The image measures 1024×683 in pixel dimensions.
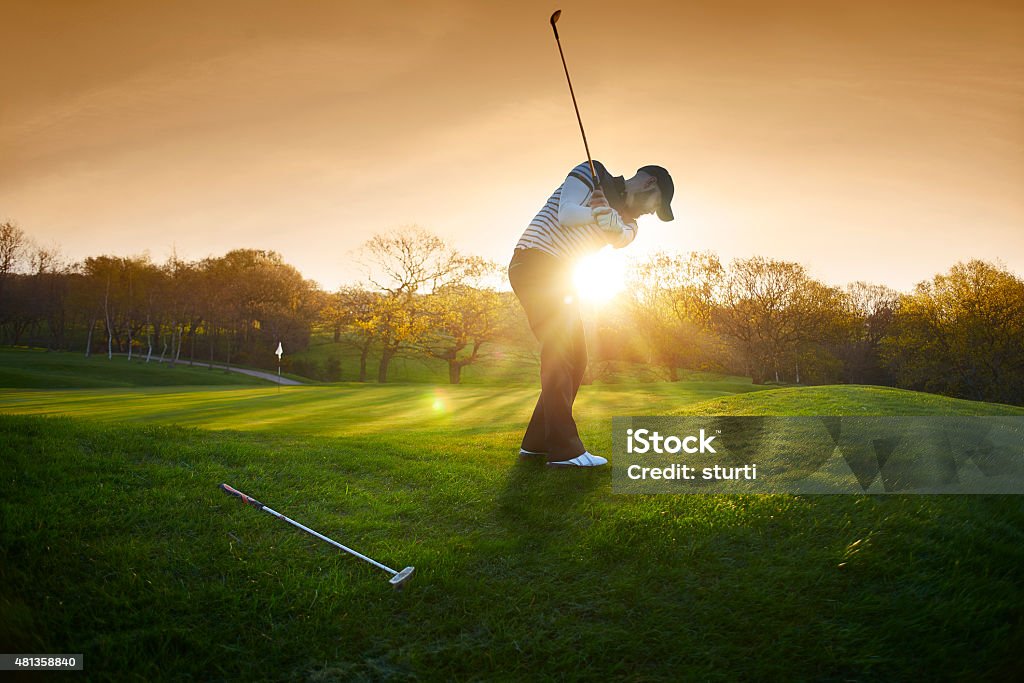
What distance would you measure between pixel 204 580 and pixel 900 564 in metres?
4.18

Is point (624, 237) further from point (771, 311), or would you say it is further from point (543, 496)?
point (771, 311)

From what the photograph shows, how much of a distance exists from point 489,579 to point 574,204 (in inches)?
138

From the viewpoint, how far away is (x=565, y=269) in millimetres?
5523

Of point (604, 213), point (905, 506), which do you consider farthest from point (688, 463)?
point (604, 213)

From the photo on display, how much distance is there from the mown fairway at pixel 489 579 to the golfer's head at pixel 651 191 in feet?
9.77

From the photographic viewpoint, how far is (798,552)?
3.32 m

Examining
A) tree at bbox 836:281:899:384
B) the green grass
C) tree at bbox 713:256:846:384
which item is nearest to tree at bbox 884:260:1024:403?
tree at bbox 713:256:846:384

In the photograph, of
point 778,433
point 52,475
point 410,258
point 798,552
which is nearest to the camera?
point 798,552

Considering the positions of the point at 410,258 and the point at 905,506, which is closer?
the point at 905,506

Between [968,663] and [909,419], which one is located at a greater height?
[909,419]

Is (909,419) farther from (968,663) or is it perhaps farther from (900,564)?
(968,663)

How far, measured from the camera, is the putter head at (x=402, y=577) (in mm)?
3158

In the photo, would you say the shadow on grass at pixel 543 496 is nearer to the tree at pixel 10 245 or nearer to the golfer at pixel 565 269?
the golfer at pixel 565 269

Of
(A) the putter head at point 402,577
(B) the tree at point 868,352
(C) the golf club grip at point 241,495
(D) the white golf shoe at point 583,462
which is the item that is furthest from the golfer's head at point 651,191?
(B) the tree at point 868,352
